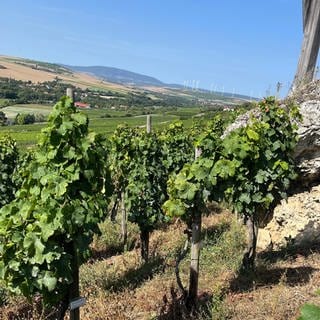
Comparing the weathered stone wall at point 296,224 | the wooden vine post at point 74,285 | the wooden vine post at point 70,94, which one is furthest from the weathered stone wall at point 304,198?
the wooden vine post at point 70,94

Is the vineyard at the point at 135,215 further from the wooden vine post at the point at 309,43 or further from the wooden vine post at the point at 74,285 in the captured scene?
the wooden vine post at the point at 309,43

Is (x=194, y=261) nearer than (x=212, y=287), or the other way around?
(x=194, y=261)

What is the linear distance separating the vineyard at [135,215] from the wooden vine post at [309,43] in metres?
2.55

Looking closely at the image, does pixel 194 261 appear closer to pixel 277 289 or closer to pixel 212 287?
pixel 212 287

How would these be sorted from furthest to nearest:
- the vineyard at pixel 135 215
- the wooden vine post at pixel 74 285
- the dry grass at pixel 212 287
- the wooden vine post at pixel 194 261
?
the wooden vine post at pixel 194 261, the dry grass at pixel 212 287, the wooden vine post at pixel 74 285, the vineyard at pixel 135 215

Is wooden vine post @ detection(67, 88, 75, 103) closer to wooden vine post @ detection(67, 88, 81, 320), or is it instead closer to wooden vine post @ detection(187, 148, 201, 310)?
wooden vine post @ detection(67, 88, 81, 320)

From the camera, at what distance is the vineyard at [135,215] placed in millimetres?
4523

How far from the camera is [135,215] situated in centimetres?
1036

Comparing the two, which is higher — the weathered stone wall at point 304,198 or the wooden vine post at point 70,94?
the wooden vine post at point 70,94

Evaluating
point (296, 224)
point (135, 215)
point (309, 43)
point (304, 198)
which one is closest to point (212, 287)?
point (296, 224)

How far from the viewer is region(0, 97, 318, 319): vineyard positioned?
452 cm

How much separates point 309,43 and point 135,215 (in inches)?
220

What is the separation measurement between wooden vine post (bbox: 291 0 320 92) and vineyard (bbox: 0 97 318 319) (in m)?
2.55

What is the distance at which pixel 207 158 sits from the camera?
6.12 m
